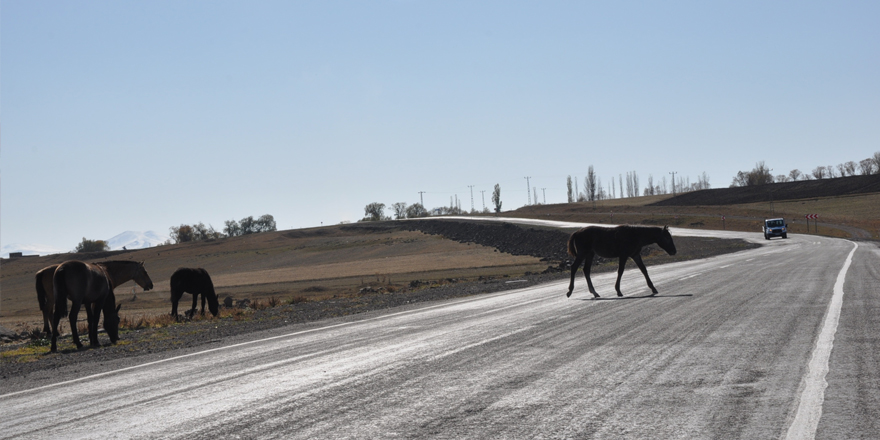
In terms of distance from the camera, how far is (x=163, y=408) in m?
6.39

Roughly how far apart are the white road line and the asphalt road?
0.07ft

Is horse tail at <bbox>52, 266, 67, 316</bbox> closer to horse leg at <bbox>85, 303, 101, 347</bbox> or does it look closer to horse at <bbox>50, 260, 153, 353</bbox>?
horse at <bbox>50, 260, 153, 353</bbox>

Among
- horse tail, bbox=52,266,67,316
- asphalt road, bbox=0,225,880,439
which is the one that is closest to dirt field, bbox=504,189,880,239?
asphalt road, bbox=0,225,880,439

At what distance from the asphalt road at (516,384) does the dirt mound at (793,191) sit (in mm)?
125659

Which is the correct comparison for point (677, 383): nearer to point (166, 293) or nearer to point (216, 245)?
point (166, 293)

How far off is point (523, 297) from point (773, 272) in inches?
356

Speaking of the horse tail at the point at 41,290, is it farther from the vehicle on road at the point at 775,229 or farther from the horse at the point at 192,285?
the vehicle on road at the point at 775,229

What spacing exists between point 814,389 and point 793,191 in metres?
143

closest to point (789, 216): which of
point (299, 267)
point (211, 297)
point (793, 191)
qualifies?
point (793, 191)

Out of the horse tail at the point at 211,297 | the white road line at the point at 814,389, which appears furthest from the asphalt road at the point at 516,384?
the horse tail at the point at 211,297

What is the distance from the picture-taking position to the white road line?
16.2 feet

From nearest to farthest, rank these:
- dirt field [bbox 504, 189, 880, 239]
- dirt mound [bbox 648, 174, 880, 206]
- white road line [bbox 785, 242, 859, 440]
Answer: white road line [bbox 785, 242, 859, 440]
dirt field [bbox 504, 189, 880, 239]
dirt mound [bbox 648, 174, 880, 206]

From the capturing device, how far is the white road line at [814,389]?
4.94m

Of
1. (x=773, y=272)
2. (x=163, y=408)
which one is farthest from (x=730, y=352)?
(x=773, y=272)
